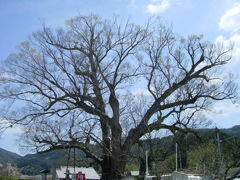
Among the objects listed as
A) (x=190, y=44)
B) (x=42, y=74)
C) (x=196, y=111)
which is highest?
(x=190, y=44)

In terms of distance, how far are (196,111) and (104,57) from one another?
28.2 feet

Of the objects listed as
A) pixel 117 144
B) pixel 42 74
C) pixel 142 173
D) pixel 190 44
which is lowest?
pixel 142 173

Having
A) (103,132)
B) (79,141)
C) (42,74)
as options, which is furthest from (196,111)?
(42,74)

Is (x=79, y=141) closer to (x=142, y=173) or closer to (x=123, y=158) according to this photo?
(x=123, y=158)

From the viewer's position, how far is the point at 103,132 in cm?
2891

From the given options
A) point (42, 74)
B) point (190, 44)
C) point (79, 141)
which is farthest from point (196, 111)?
point (42, 74)

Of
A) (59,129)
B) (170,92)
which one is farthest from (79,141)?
(170,92)

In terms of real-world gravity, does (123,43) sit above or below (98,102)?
above

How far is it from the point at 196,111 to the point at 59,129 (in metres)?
11.1

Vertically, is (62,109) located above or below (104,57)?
below

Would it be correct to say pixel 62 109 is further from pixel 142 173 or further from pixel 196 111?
pixel 196 111

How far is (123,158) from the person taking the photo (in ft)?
90.1

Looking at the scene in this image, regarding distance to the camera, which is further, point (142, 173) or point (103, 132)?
point (103, 132)

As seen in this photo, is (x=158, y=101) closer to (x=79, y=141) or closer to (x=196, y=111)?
(x=196, y=111)
